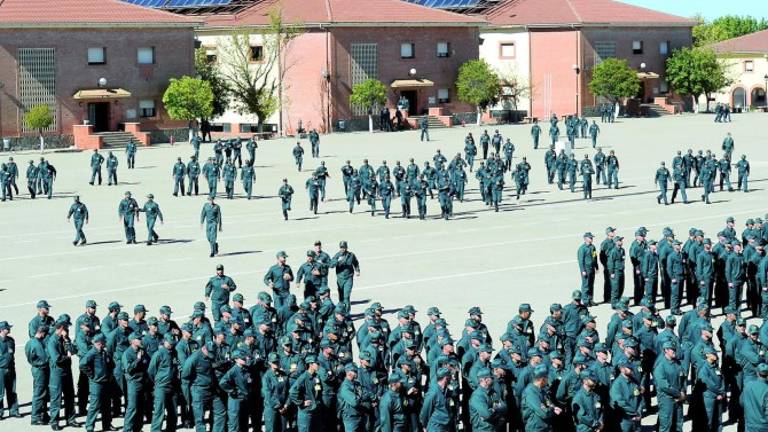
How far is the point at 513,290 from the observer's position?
28.7m

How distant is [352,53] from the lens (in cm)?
7919

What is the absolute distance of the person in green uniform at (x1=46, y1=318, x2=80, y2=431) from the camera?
19.4 m

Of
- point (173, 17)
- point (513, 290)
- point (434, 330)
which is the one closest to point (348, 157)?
point (173, 17)

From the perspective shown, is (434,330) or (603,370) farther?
(434,330)

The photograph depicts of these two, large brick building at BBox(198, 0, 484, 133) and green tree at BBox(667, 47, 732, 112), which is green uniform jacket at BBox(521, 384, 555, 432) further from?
green tree at BBox(667, 47, 732, 112)

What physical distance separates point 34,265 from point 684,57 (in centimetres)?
6404

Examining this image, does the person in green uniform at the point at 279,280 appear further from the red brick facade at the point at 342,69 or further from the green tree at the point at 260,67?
the red brick facade at the point at 342,69

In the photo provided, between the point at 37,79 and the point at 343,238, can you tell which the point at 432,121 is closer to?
the point at 37,79

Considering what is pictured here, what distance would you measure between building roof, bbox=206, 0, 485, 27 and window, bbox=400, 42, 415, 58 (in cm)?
119

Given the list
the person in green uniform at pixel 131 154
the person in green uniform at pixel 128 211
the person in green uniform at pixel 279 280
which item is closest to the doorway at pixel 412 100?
the person in green uniform at pixel 131 154

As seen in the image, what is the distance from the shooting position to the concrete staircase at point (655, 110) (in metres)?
87.2

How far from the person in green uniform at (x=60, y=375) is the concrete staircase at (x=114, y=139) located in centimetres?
4897

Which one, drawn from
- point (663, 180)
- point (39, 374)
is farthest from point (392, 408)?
point (663, 180)

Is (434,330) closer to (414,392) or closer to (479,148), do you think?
(414,392)
